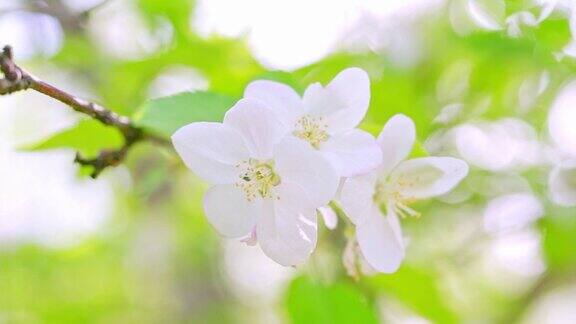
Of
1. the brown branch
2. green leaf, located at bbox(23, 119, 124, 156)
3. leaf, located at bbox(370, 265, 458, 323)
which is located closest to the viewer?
the brown branch

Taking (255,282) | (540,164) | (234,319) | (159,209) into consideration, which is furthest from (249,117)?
(255,282)

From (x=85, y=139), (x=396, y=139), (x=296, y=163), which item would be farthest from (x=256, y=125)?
(x=85, y=139)

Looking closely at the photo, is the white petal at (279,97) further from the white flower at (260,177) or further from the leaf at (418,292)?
the leaf at (418,292)

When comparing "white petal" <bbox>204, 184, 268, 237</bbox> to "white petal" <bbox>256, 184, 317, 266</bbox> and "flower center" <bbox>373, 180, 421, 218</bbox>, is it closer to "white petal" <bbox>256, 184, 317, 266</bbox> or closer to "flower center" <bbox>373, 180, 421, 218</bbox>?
"white petal" <bbox>256, 184, 317, 266</bbox>

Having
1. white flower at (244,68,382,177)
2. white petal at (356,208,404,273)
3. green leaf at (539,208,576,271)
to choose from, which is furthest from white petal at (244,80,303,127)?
green leaf at (539,208,576,271)

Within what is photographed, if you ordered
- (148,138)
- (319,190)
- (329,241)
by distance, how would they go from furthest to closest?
1. (329,241)
2. (148,138)
3. (319,190)

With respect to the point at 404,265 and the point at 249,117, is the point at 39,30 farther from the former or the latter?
the point at 249,117
